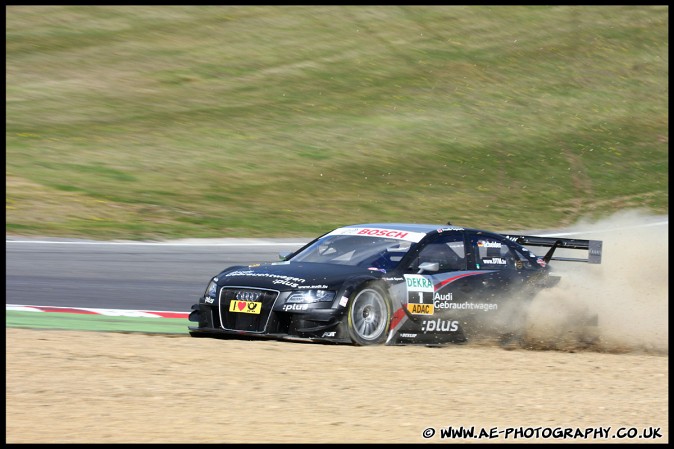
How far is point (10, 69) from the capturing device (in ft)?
112

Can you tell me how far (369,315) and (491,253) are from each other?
1.75 meters

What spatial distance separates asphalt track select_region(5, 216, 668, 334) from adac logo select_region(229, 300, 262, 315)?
1.21 meters

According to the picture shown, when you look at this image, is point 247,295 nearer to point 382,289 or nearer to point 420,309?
point 382,289

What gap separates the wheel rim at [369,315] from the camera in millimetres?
10188

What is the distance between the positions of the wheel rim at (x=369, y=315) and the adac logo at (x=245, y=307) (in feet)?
2.85

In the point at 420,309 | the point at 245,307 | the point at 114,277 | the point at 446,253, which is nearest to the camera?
the point at 245,307

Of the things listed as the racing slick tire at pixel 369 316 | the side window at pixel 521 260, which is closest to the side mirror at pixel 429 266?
the racing slick tire at pixel 369 316

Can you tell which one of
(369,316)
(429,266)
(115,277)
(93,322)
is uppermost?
(429,266)

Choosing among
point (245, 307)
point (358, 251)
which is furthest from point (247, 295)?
point (358, 251)

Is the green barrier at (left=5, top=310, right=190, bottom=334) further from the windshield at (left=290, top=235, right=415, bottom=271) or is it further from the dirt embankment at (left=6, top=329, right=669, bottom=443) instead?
the windshield at (left=290, top=235, right=415, bottom=271)

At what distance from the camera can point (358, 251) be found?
1102cm

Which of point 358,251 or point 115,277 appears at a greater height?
point 358,251

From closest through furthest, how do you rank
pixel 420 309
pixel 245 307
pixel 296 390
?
pixel 296 390 → pixel 245 307 → pixel 420 309

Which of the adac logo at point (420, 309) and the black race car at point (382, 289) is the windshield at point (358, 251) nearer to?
the black race car at point (382, 289)
